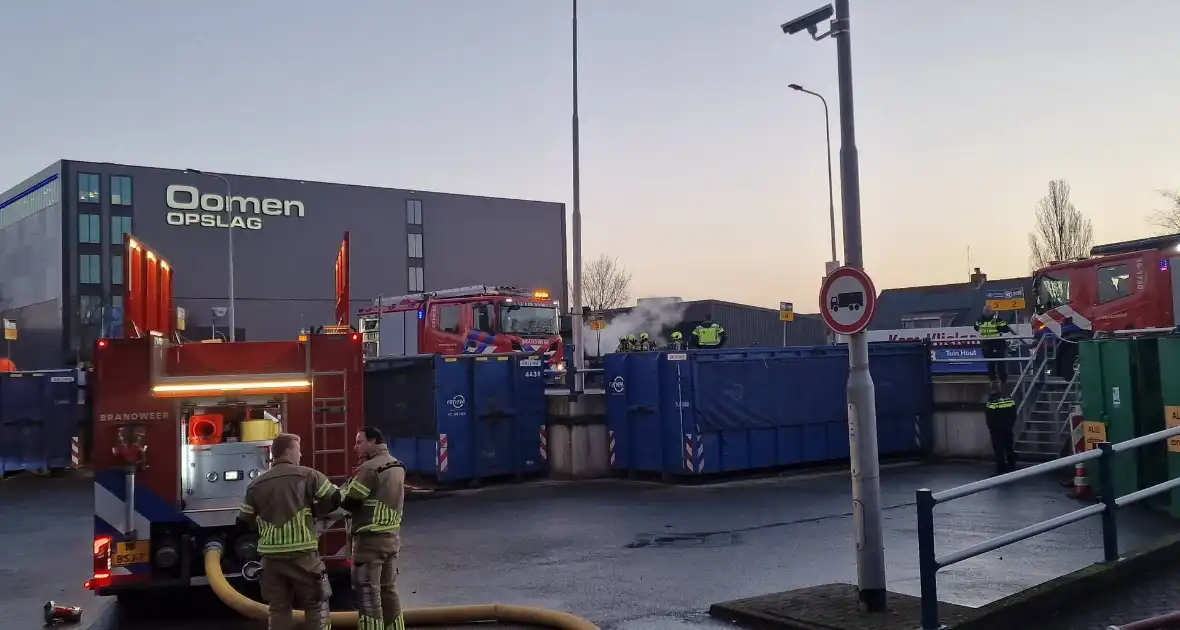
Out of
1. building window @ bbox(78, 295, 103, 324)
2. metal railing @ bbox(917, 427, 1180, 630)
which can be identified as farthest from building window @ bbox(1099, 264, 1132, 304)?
building window @ bbox(78, 295, 103, 324)

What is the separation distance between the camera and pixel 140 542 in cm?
797

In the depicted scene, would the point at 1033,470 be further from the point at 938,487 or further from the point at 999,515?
the point at 938,487

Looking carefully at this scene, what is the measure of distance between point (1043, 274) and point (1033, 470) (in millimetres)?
13523

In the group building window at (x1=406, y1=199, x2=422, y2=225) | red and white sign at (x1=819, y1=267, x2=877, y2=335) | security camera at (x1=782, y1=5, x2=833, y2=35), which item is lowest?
red and white sign at (x1=819, y1=267, x2=877, y2=335)

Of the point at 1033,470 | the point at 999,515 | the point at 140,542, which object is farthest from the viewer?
the point at 999,515

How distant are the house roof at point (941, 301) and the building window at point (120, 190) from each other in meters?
39.4

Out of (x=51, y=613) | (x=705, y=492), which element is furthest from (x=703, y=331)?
(x=51, y=613)

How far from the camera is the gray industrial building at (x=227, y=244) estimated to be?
172 ft

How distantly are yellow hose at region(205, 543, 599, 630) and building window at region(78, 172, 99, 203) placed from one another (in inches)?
1996

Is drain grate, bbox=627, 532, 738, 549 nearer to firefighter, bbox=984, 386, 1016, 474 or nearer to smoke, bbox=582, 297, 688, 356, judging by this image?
firefighter, bbox=984, 386, 1016, 474

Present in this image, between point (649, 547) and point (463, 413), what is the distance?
6428mm

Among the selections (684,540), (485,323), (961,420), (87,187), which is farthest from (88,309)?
(684,540)

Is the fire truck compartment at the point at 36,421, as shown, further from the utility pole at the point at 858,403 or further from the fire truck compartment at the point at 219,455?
the utility pole at the point at 858,403

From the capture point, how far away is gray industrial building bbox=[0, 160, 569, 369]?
52.3 m
